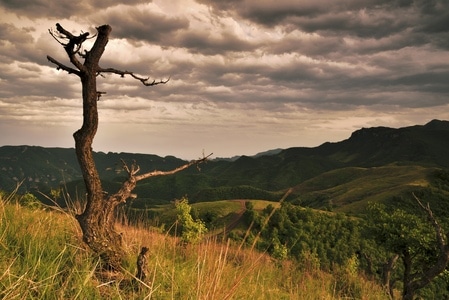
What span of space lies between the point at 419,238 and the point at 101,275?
3540 cm

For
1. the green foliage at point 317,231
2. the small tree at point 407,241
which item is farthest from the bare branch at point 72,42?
the green foliage at point 317,231

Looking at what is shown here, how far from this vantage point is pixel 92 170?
16.7 ft

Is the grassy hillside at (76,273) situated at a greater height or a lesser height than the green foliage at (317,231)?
greater

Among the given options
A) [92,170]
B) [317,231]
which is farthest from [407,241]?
[317,231]

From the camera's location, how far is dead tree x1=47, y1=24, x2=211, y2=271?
4.90 meters

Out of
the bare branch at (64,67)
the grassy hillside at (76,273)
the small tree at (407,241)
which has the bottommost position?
the small tree at (407,241)

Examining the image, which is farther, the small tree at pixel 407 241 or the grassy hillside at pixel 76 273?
the small tree at pixel 407 241

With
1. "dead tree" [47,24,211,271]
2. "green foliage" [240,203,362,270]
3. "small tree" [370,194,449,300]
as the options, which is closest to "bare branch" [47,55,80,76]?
"dead tree" [47,24,211,271]

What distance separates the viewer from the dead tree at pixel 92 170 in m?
4.90

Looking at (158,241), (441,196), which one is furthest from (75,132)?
(441,196)

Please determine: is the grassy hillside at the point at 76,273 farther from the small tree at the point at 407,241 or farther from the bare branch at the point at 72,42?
the small tree at the point at 407,241

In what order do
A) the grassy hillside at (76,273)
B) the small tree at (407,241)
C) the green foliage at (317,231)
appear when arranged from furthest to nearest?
1. the green foliage at (317,231)
2. the small tree at (407,241)
3. the grassy hillside at (76,273)

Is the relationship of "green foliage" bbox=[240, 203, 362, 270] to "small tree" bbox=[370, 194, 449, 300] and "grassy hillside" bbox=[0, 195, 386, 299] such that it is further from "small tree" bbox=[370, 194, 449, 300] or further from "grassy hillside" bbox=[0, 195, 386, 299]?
"grassy hillside" bbox=[0, 195, 386, 299]

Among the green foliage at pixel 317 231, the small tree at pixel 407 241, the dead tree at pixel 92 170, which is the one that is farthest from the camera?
the green foliage at pixel 317 231
